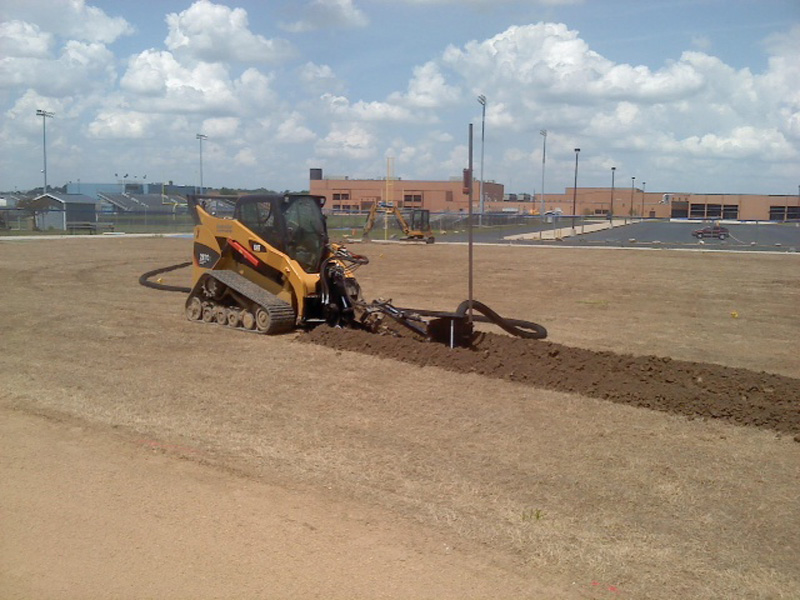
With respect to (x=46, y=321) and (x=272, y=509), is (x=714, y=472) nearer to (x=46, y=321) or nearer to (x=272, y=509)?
(x=272, y=509)

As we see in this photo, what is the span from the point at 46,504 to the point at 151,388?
330cm

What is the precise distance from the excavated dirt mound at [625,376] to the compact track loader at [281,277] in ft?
2.67

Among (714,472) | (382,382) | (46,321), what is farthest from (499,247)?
(714,472)

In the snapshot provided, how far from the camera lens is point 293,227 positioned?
12.9m

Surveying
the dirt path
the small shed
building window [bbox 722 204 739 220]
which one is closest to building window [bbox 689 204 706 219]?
building window [bbox 722 204 739 220]

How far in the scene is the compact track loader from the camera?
40.0ft

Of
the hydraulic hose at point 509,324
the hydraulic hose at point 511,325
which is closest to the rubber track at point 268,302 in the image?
the hydraulic hose at point 509,324

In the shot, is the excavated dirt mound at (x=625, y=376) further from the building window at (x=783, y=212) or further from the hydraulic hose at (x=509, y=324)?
the building window at (x=783, y=212)

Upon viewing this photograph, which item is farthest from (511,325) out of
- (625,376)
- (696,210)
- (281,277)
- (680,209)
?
(680,209)

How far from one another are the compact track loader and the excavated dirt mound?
81 centimetres

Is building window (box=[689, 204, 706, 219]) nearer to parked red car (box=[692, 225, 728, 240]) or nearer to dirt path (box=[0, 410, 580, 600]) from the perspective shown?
parked red car (box=[692, 225, 728, 240])

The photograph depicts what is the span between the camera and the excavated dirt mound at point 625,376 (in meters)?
8.02

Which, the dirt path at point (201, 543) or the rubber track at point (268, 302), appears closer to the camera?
the dirt path at point (201, 543)

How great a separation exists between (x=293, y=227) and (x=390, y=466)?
7.19 meters
